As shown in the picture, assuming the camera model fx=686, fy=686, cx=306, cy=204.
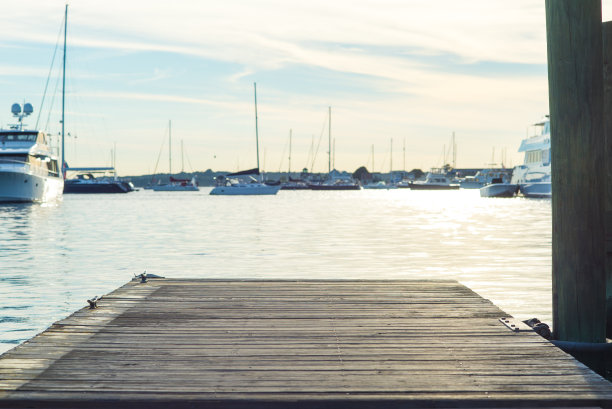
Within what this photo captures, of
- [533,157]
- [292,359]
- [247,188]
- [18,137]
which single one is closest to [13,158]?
[18,137]

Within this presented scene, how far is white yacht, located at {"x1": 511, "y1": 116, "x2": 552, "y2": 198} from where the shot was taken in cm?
6419

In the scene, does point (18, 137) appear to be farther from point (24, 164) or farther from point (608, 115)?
point (608, 115)

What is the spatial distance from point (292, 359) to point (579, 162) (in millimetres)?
2760

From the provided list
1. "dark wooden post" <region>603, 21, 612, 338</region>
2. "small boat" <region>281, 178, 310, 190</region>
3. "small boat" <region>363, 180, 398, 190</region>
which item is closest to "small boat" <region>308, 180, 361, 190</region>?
"small boat" <region>281, 178, 310, 190</region>

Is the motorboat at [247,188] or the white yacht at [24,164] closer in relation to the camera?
the white yacht at [24,164]

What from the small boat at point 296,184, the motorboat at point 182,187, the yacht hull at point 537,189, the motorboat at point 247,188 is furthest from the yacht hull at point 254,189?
the small boat at point 296,184

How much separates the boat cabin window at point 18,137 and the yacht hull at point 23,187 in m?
2.84

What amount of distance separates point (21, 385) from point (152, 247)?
752 inches

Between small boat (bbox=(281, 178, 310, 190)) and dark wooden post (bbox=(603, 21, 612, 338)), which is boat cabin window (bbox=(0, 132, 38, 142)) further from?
small boat (bbox=(281, 178, 310, 190))

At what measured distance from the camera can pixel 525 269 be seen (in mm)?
16109

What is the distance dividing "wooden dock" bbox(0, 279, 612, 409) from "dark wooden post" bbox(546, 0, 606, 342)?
58cm

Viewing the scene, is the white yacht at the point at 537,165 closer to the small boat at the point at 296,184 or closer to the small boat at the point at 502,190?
the small boat at the point at 502,190

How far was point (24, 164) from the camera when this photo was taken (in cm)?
4788

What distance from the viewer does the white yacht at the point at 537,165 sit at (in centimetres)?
6419
